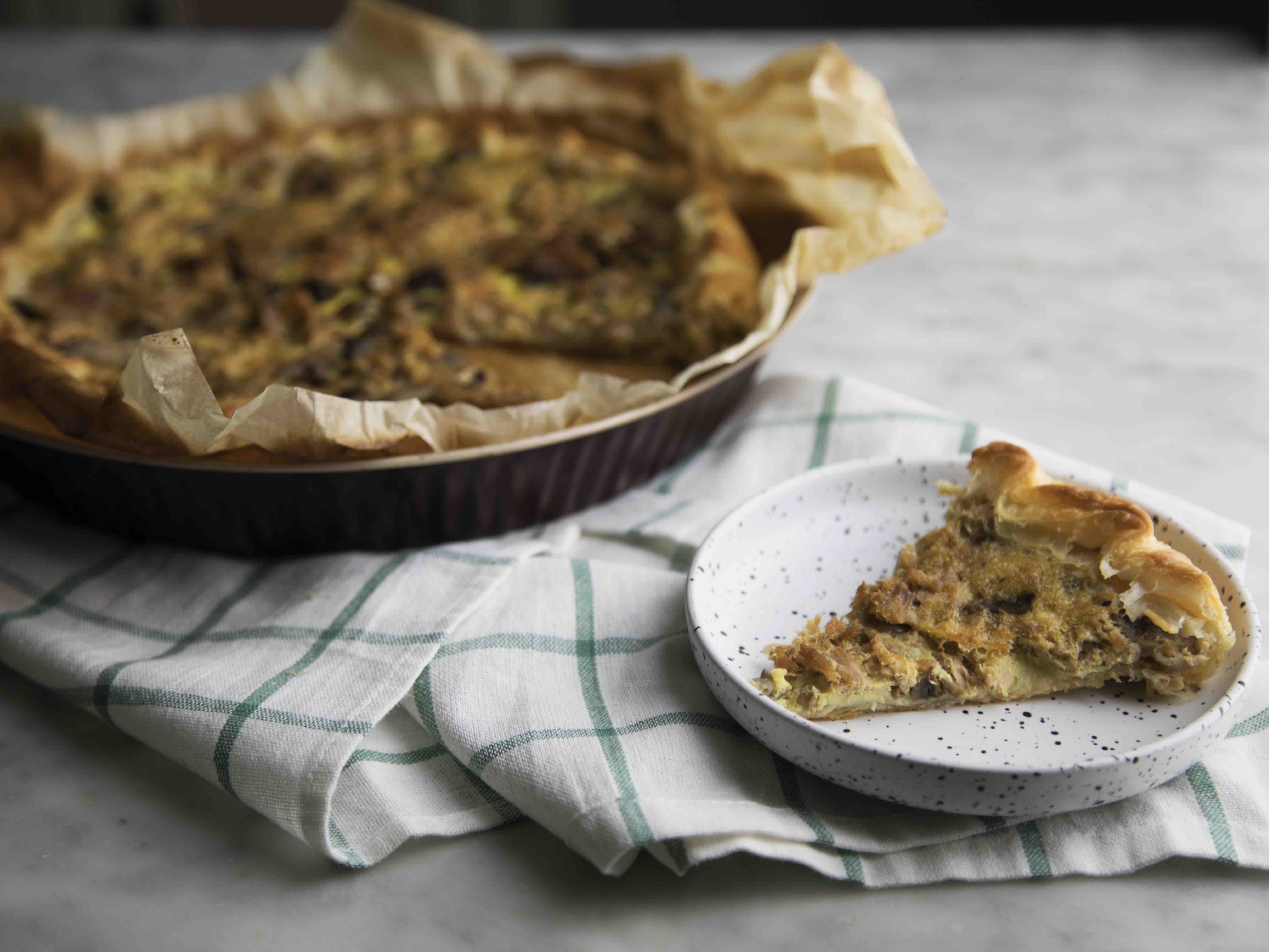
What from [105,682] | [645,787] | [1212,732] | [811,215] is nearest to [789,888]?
[645,787]

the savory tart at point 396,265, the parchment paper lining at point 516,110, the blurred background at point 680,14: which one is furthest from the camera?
the blurred background at point 680,14

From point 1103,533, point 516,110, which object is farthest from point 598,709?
point 516,110

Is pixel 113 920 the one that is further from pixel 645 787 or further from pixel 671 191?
pixel 671 191

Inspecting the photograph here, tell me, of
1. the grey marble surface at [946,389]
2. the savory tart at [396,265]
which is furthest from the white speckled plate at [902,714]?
the savory tart at [396,265]

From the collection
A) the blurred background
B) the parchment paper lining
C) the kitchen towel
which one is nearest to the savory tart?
the parchment paper lining

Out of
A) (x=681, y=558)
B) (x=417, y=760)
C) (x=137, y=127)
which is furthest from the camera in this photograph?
(x=137, y=127)

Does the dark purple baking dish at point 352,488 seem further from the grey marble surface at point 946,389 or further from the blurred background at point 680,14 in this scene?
the blurred background at point 680,14
